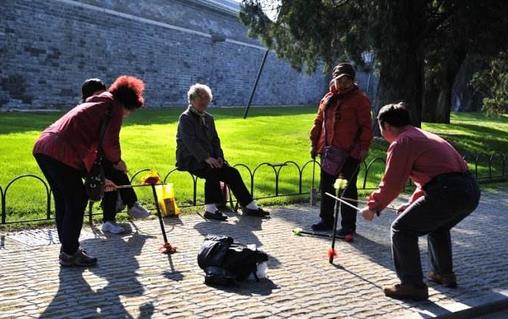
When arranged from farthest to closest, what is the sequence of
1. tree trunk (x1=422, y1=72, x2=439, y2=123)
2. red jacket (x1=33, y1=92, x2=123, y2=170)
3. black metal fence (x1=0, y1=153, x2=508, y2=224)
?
tree trunk (x1=422, y1=72, x2=439, y2=123) < black metal fence (x1=0, y1=153, x2=508, y2=224) < red jacket (x1=33, y1=92, x2=123, y2=170)

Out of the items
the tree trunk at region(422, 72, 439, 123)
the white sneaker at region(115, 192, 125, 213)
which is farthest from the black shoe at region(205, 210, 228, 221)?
the tree trunk at region(422, 72, 439, 123)

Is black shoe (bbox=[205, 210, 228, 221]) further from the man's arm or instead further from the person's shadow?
the person's shadow

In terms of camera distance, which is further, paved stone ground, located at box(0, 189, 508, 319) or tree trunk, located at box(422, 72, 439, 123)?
tree trunk, located at box(422, 72, 439, 123)

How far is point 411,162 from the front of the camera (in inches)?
188

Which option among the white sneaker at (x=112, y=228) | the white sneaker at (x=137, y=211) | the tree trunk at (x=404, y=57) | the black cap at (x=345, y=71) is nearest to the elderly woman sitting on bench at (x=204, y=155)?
the white sneaker at (x=137, y=211)

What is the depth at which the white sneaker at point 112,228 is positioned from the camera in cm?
675

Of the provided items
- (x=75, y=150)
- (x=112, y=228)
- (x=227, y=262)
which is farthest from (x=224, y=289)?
(x=112, y=228)

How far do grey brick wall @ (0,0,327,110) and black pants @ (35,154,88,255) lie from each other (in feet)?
71.0

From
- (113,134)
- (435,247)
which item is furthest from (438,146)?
(113,134)

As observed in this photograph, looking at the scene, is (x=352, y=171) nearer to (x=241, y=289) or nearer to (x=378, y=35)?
(x=241, y=289)

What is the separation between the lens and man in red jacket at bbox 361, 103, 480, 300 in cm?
475

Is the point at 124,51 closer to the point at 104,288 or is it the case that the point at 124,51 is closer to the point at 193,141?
the point at 193,141

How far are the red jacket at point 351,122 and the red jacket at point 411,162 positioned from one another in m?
1.85

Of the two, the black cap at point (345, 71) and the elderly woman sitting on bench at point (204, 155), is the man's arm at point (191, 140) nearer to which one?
the elderly woman sitting on bench at point (204, 155)
